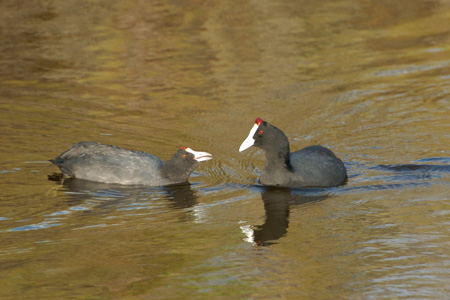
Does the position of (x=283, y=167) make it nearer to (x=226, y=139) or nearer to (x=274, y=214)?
(x=274, y=214)

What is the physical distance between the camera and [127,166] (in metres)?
9.33

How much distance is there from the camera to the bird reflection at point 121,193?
861 cm

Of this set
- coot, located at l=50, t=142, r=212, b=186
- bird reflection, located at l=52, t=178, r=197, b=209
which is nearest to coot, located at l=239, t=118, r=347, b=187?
coot, located at l=50, t=142, r=212, b=186

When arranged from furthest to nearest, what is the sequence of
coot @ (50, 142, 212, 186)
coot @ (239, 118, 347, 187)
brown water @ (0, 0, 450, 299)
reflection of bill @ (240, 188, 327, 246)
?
coot @ (50, 142, 212, 186) < coot @ (239, 118, 347, 187) < reflection of bill @ (240, 188, 327, 246) < brown water @ (0, 0, 450, 299)

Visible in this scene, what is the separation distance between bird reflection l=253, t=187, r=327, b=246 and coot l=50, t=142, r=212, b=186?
1.08 meters

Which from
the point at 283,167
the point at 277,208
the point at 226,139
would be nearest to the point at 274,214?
the point at 277,208

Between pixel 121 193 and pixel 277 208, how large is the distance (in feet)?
6.20

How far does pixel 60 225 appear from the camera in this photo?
764 centimetres

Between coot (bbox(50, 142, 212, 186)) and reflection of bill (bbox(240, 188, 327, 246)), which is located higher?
coot (bbox(50, 142, 212, 186))

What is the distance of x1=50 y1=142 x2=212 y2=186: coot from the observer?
932 cm

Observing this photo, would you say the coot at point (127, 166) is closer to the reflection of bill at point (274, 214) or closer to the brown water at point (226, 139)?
the brown water at point (226, 139)

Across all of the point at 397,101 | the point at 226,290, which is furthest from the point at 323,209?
the point at 397,101

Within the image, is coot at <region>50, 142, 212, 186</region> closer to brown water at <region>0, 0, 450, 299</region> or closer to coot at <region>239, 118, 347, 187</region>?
brown water at <region>0, 0, 450, 299</region>

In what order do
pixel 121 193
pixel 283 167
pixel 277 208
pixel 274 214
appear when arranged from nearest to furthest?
pixel 274 214 < pixel 277 208 < pixel 121 193 < pixel 283 167
